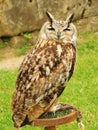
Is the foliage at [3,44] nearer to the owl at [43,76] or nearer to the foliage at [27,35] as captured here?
the foliage at [27,35]

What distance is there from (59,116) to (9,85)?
418 cm

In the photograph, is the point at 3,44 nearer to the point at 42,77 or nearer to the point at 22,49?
the point at 22,49

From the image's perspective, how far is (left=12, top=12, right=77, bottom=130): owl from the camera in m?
4.89

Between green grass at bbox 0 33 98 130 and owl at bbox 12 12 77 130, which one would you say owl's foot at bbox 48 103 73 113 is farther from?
green grass at bbox 0 33 98 130

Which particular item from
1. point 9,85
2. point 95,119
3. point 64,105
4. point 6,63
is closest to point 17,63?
point 6,63

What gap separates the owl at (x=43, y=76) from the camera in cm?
489

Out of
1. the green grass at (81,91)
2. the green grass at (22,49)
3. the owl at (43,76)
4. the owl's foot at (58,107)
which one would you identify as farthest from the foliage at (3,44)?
the owl at (43,76)

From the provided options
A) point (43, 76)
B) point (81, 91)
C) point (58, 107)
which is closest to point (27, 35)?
point (81, 91)

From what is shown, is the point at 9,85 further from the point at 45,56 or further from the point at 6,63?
the point at 45,56

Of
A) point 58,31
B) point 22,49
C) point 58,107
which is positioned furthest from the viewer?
point 22,49

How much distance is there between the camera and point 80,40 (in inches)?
486

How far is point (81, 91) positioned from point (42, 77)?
3.77 m

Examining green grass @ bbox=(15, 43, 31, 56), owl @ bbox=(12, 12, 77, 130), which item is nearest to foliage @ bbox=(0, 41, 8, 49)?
green grass @ bbox=(15, 43, 31, 56)

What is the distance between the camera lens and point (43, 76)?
4.89 meters
